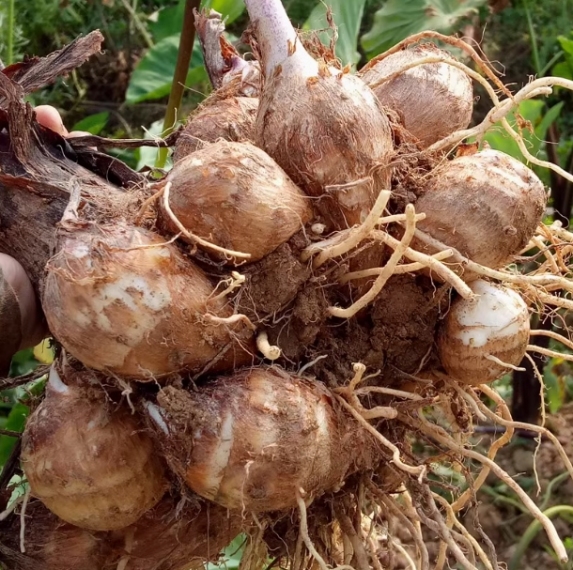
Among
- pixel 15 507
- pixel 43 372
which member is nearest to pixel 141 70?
pixel 43 372

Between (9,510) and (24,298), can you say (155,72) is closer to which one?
(24,298)

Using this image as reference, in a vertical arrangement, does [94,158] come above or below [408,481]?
above

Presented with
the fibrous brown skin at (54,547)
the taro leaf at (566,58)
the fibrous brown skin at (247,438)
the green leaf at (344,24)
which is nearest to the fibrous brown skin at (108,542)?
the fibrous brown skin at (54,547)

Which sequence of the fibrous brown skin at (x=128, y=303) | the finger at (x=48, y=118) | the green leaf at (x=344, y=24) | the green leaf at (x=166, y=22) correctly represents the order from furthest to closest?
the green leaf at (x=166, y=22)
the green leaf at (x=344, y=24)
the finger at (x=48, y=118)
the fibrous brown skin at (x=128, y=303)

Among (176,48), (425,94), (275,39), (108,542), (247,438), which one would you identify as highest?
(275,39)

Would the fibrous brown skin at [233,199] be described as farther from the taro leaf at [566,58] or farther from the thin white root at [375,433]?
the taro leaf at [566,58]

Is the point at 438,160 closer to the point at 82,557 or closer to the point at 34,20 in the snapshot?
the point at 82,557

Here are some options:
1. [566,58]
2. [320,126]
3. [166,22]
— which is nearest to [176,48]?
[166,22]
